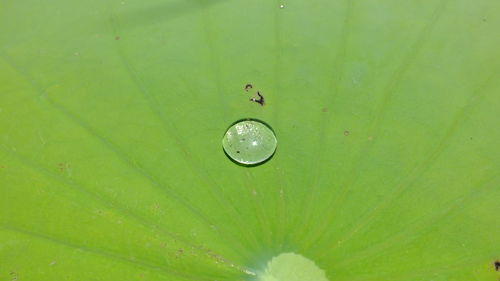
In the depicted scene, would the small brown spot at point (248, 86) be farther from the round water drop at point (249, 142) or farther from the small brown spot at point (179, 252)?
the small brown spot at point (179, 252)

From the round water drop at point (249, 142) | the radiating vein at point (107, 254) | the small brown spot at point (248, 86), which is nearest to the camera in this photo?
the radiating vein at point (107, 254)

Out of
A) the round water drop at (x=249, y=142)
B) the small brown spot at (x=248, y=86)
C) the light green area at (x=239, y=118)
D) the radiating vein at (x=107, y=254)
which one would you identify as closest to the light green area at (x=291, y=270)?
the light green area at (x=239, y=118)

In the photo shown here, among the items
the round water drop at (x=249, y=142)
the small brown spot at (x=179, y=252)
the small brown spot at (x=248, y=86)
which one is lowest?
the small brown spot at (x=179, y=252)

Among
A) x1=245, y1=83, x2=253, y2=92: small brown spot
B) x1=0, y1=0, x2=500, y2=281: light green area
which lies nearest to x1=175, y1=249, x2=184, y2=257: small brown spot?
x1=0, y1=0, x2=500, y2=281: light green area

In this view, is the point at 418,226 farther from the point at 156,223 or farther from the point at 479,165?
the point at 156,223

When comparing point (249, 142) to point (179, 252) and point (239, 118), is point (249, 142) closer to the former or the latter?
point (239, 118)

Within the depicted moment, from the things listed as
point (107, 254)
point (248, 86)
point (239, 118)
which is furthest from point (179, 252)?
point (248, 86)

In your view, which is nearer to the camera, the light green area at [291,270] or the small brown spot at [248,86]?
the light green area at [291,270]
